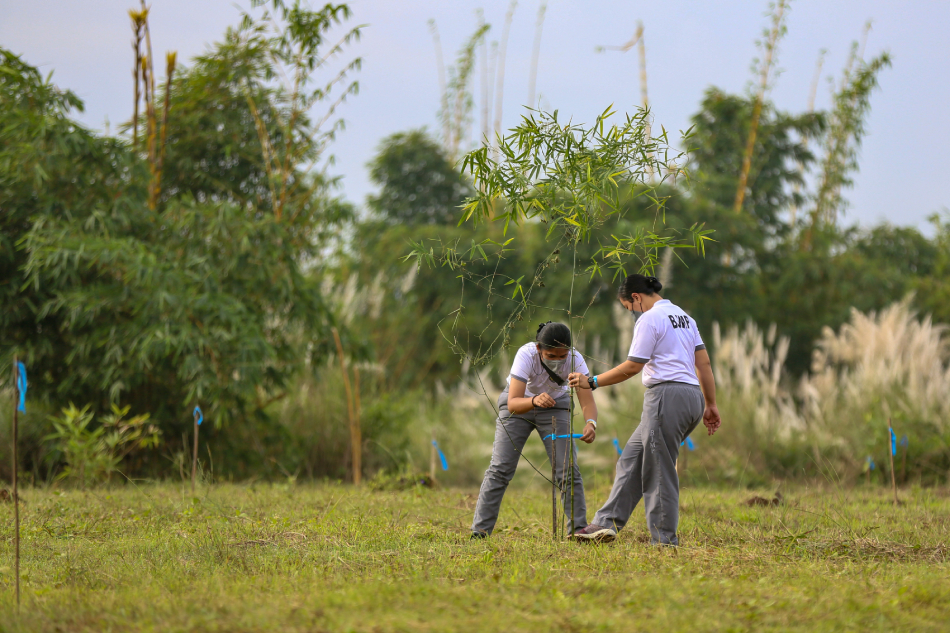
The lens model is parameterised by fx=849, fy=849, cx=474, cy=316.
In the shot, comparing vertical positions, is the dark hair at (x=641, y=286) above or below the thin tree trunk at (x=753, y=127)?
below

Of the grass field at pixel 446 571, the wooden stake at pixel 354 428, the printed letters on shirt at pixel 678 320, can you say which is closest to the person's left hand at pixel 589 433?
the grass field at pixel 446 571

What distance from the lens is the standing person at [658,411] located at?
4.94 m

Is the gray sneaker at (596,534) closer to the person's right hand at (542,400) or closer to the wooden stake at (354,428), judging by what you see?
the person's right hand at (542,400)

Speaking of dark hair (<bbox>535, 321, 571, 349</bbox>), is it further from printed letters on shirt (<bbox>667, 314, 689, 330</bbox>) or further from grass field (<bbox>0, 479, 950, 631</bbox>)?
grass field (<bbox>0, 479, 950, 631</bbox>)

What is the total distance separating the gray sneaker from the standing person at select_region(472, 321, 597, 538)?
0.12 m

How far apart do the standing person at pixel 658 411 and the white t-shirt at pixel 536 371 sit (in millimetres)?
271

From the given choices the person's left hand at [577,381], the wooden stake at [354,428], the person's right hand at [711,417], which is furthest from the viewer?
the wooden stake at [354,428]

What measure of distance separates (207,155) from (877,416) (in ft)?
29.2

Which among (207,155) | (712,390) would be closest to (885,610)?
(712,390)

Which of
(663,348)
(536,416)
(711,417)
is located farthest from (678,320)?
(536,416)

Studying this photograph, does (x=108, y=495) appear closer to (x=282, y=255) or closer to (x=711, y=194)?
(x=282, y=255)

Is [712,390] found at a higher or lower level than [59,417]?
higher

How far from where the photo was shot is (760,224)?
1856 cm

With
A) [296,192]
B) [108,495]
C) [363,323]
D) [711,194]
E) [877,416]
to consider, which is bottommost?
[108,495]
